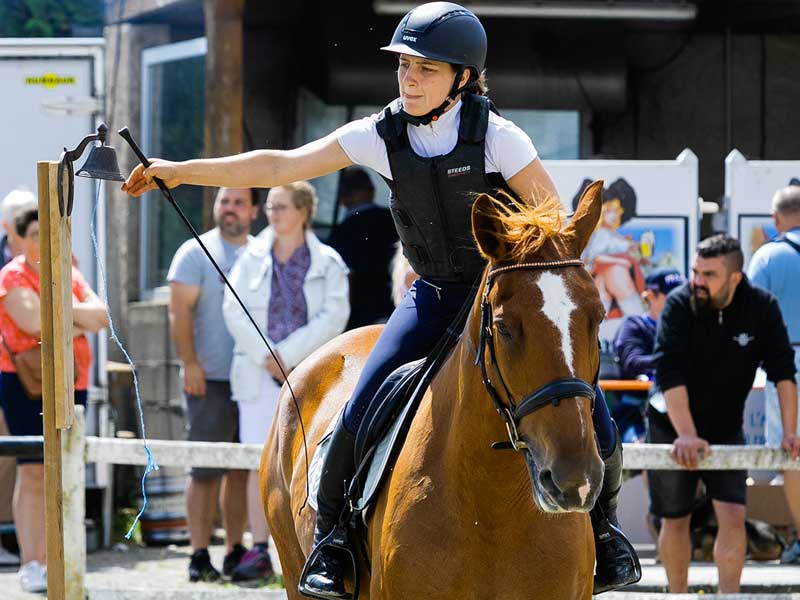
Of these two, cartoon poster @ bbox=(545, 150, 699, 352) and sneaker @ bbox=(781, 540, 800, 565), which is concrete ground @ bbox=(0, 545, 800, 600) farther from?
cartoon poster @ bbox=(545, 150, 699, 352)

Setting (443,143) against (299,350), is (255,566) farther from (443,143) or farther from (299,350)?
(443,143)

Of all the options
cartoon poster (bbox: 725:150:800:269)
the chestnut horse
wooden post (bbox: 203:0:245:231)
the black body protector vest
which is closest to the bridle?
the chestnut horse

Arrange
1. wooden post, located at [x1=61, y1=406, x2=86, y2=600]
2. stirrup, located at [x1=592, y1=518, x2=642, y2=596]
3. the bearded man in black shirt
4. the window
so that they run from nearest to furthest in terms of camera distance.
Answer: stirrup, located at [x1=592, y1=518, x2=642, y2=596]
wooden post, located at [x1=61, y1=406, x2=86, y2=600]
the bearded man in black shirt
the window

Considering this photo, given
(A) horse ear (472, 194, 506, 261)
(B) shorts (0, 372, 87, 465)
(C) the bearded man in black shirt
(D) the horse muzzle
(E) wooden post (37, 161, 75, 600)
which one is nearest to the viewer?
(D) the horse muzzle

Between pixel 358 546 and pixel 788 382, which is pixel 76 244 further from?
pixel 358 546

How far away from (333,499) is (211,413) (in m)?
4.18

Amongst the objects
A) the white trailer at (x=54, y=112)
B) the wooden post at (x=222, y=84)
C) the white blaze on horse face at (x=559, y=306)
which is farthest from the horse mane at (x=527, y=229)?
the wooden post at (x=222, y=84)

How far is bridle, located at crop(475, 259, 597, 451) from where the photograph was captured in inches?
133

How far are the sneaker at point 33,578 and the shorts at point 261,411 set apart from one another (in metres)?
1.48

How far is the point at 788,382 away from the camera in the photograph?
704 centimetres

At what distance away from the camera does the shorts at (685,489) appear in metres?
7.09

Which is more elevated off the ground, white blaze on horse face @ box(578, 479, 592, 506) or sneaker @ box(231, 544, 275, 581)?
white blaze on horse face @ box(578, 479, 592, 506)

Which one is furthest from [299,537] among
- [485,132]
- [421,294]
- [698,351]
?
[698,351]

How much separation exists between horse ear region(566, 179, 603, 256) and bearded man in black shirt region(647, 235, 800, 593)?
3373 mm
